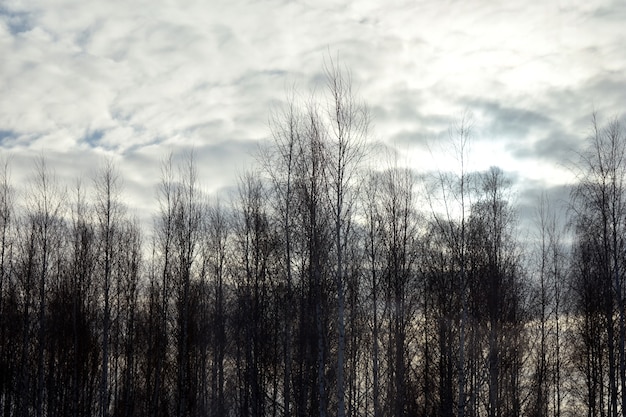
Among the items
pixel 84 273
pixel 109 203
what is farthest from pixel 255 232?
pixel 84 273

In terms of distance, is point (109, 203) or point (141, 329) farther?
point (141, 329)

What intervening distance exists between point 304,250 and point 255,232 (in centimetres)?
628

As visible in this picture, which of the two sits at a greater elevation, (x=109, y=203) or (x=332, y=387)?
(x=109, y=203)

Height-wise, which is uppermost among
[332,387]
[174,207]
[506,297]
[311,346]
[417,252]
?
[174,207]

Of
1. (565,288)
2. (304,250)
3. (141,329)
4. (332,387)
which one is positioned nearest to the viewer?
(304,250)

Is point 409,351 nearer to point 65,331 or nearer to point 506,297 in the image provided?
point 506,297

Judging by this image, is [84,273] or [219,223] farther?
[219,223]

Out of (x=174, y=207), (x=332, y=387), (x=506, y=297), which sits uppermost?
(x=174, y=207)

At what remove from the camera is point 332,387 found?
26.9m

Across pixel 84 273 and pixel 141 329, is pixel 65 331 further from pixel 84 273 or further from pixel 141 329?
pixel 141 329

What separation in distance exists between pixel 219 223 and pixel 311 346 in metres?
15.4

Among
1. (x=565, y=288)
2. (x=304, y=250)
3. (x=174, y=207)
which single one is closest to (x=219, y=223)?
(x=174, y=207)

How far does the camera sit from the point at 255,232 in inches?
1061

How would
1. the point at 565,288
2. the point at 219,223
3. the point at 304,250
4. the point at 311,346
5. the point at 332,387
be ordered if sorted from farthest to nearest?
the point at 219,223
the point at 565,288
the point at 332,387
the point at 311,346
the point at 304,250
